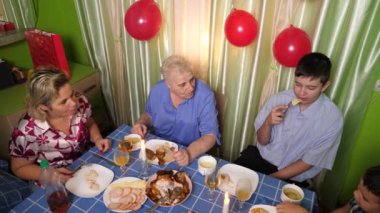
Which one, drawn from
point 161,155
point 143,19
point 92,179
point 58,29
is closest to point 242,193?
point 161,155

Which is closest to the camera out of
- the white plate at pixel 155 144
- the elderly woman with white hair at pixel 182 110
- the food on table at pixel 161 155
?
the food on table at pixel 161 155

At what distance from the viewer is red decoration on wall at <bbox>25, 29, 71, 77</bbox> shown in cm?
256

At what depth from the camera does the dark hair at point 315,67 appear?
61.8 inches

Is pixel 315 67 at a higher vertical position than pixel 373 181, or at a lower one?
higher

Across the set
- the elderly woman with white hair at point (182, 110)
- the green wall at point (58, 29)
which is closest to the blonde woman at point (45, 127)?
the elderly woman with white hair at point (182, 110)

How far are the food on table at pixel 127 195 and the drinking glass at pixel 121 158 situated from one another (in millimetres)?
129

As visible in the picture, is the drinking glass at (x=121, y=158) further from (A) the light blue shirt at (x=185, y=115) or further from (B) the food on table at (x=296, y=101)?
(B) the food on table at (x=296, y=101)

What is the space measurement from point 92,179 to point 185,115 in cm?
78

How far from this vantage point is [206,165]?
1541 mm

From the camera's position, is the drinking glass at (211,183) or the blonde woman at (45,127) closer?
the drinking glass at (211,183)

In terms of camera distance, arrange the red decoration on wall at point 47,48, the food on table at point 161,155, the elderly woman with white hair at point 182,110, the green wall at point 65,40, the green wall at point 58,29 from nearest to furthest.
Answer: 1. the food on table at point 161,155
2. the elderly woman with white hair at point 182,110
3. the green wall at point 65,40
4. the red decoration on wall at point 47,48
5. the green wall at point 58,29

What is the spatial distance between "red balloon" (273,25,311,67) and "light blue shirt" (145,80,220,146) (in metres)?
0.54

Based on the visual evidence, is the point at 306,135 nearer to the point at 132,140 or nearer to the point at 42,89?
the point at 132,140

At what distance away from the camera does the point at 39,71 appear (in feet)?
5.45
